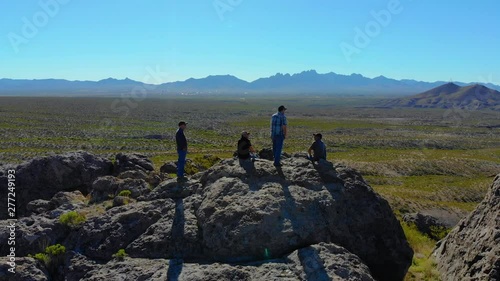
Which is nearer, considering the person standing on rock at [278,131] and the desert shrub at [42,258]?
the desert shrub at [42,258]

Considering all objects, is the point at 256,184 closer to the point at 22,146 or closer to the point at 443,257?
the point at 443,257

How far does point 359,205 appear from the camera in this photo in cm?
1353

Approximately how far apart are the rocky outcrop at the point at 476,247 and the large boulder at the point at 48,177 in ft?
58.8

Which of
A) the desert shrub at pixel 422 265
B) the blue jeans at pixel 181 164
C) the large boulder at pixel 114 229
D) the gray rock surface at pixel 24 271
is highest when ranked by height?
the blue jeans at pixel 181 164

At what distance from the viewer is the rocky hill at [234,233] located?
11.0 meters

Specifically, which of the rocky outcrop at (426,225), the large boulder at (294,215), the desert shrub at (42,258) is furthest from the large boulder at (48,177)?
the rocky outcrop at (426,225)

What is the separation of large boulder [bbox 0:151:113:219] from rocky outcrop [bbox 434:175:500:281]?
17.9 meters

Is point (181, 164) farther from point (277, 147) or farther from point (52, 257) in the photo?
point (52, 257)

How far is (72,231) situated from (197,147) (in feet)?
214

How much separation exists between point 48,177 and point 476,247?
798 inches

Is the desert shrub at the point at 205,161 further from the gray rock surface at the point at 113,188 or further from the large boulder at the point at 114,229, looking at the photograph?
the large boulder at the point at 114,229

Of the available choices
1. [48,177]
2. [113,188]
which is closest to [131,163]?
[48,177]

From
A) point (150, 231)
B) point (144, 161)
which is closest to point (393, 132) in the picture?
point (144, 161)

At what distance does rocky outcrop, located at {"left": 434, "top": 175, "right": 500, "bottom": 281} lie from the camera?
37.6 ft
